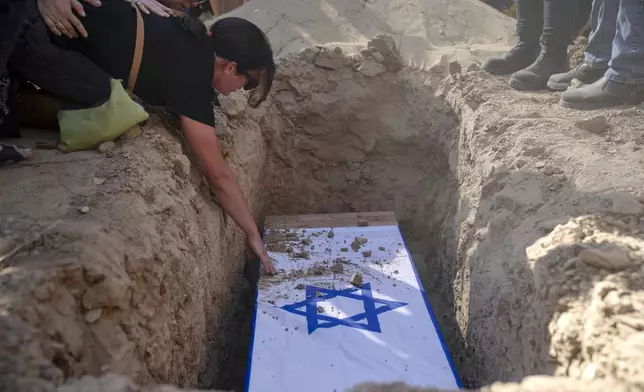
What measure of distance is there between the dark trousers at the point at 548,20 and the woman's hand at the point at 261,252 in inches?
86.4

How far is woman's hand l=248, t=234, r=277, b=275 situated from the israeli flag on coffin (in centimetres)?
6

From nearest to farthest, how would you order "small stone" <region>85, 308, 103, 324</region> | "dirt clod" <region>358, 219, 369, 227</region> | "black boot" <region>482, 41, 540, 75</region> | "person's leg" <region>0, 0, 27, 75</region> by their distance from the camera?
"small stone" <region>85, 308, 103, 324</region>
"person's leg" <region>0, 0, 27, 75</region>
"dirt clod" <region>358, 219, 369, 227</region>
"black boot" <region>482, 41, 540, 75</region>

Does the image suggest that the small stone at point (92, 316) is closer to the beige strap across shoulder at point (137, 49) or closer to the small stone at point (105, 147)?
the small stone at point (105, 147)

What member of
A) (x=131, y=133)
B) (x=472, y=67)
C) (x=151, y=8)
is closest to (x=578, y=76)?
(x=472, y=67)

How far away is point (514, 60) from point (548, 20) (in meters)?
0.40

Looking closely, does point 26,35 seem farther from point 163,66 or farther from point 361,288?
Result: point 361,288

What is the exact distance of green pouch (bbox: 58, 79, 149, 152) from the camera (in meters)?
2.33

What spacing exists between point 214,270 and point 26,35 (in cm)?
129

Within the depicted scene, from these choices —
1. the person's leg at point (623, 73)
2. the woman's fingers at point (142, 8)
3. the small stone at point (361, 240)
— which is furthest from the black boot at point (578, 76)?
the woman's fingers at point (142, 8)

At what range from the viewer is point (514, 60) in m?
3.82

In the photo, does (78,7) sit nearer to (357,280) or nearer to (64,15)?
(64,15)

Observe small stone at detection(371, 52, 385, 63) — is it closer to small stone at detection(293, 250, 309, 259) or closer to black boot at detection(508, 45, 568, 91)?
black boot at detection(508, 45, 568, 91)

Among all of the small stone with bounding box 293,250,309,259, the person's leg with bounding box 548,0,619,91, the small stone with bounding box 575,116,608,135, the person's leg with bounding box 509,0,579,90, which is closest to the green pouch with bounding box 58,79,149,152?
the small stone with bounding box 293,250,309,259

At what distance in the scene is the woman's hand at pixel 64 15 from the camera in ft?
7.79
